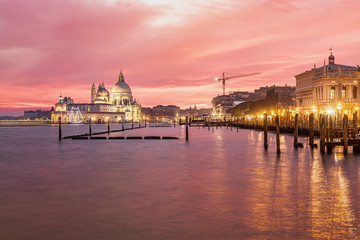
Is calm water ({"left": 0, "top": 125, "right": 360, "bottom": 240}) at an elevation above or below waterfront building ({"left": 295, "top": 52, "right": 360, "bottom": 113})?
below

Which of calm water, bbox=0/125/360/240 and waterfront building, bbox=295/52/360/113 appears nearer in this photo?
calm water, bbox=0/125/360/240

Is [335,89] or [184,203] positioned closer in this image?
[184,203]

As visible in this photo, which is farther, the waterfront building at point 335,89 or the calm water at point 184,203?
the waterfront building at point 335,89

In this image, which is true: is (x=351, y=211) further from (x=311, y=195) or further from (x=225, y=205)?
(x=225, y=205)

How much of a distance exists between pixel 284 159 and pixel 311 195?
11597 millimetres

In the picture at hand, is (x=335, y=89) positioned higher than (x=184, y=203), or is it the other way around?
(x=335, y=89)

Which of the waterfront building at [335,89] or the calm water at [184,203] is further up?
the waterfront building at [335,89]

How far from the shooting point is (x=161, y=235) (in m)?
8.45

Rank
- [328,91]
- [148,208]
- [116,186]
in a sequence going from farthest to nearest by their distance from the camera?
[328,91] < [116,186] < [148,208]

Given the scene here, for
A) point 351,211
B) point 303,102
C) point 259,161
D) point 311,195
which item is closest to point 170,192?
→ point 311,195

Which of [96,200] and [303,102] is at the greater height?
[303,102]

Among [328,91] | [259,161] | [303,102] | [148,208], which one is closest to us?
[148,208]

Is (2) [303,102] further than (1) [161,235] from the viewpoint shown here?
Yes

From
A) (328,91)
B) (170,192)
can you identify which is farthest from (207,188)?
(328,91)
